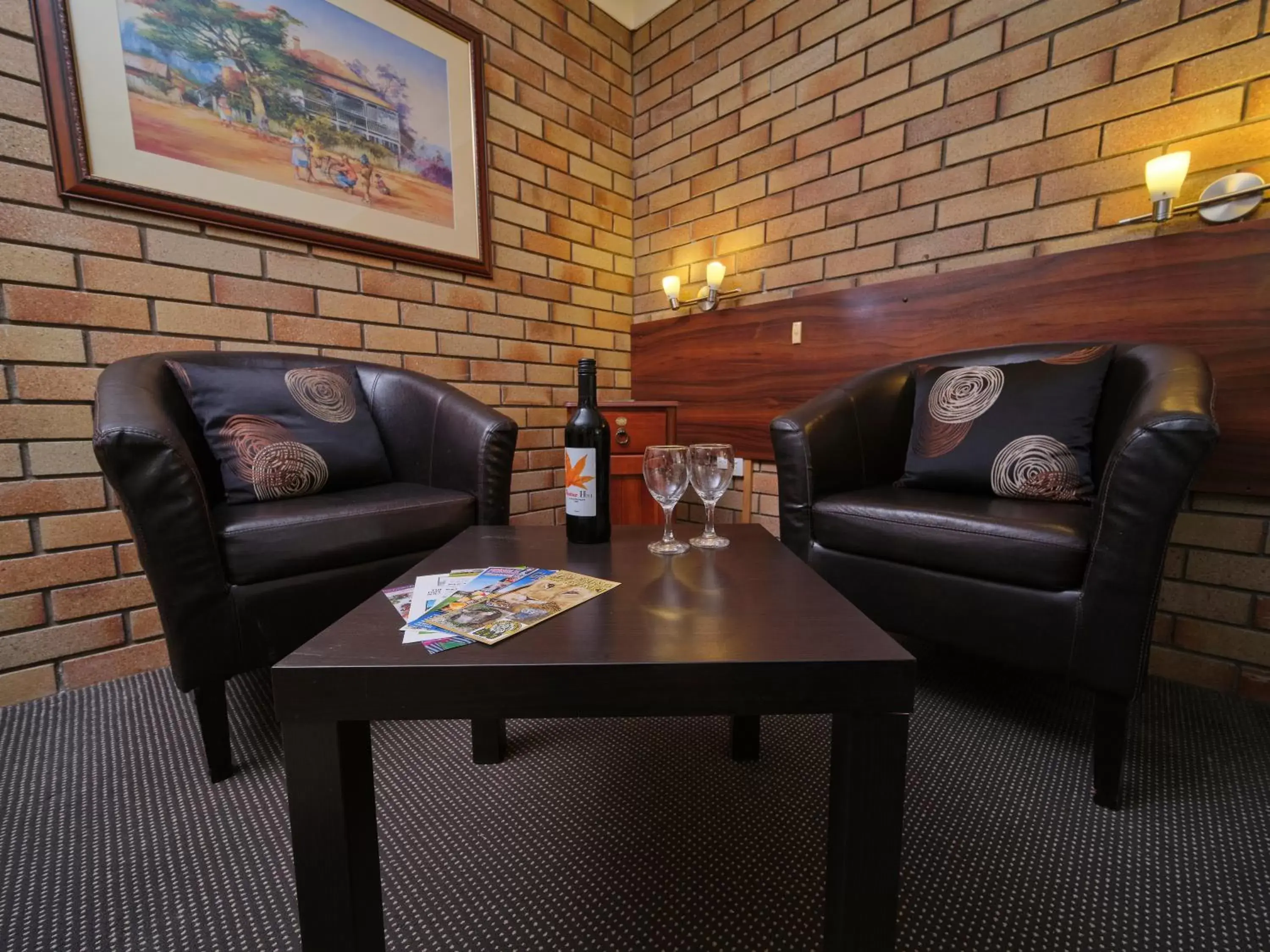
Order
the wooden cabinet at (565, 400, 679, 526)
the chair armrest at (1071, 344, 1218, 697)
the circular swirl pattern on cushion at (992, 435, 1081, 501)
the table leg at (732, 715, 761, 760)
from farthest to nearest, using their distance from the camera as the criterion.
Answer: the wooden cabinet at (565, 400, 679, 526) < the circular swirl pattern on cushion at (992, 435, 1081, 501) < the table leg at (732, 715, 761, 760) < the chair armrest at (1071, 344, 1218, 697)

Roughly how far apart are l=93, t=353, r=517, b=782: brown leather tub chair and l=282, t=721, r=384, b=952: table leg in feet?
1.85

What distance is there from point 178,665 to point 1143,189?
2590 mm

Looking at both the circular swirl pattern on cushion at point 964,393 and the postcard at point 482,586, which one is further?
the circular swirl pattern on cushion at point 964,393

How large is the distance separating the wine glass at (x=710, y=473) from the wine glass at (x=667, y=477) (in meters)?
0.02

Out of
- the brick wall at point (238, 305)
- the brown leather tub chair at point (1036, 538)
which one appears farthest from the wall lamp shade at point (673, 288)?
the brown leather tub chair at point (1036, 538)

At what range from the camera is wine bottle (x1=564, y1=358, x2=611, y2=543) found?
3.05ft

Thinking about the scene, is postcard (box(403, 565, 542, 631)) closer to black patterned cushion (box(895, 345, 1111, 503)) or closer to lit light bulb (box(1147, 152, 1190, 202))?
black patterned cushion (box(895, 345, 1111, 503))

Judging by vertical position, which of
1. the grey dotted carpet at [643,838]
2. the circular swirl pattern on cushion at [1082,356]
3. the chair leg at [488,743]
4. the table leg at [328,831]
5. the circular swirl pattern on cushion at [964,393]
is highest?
the circular swirl pattern on cushion at [1082,356]

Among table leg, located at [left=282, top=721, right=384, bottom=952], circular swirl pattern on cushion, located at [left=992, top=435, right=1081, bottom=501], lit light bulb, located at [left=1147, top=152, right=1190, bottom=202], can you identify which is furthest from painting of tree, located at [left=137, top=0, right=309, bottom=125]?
lit light bulb, located at [left=1147, top=152, right=1190, bottom=202]

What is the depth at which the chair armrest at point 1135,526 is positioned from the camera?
2.89ft

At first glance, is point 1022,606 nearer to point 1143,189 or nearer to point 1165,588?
point 1165,588

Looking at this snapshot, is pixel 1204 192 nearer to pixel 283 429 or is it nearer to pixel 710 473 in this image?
pixel 710 473

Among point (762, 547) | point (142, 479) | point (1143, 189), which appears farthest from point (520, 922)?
point (1143, 189)

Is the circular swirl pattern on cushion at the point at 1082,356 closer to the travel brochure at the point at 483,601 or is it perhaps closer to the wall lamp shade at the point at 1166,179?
the wall lamp shade at the point at 1166,179
